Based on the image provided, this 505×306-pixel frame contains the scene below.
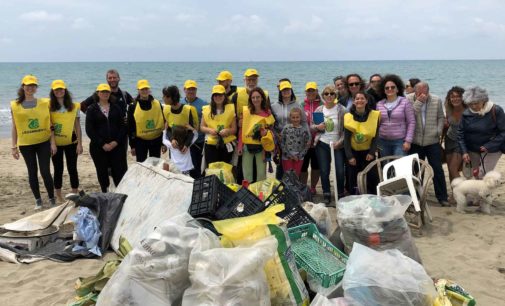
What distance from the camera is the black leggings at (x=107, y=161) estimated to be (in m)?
6.33

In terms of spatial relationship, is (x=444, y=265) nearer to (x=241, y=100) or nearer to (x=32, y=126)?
(x=241, y=100)

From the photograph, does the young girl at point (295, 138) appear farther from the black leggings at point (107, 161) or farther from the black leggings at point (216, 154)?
the black leggings at point (107, 161)

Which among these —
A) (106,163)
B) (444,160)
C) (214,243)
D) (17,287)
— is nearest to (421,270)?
(214,243)

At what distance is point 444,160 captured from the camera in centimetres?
→ 667

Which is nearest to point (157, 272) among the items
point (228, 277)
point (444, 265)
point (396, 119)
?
point (228, 277)

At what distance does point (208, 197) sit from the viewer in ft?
12.8

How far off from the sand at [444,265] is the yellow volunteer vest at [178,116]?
2111 mm

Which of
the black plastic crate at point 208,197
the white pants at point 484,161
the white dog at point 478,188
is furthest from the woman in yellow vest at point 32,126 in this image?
the white pants at point 484,161

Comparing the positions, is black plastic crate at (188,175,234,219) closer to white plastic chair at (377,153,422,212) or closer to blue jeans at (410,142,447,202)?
white plastic chair at (377,153,422,212)

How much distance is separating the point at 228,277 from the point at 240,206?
1104mm

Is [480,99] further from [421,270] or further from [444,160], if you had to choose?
[421,270]

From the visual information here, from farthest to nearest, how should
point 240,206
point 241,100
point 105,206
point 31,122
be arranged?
1. point 241,100
2. point 31,122
3. point 105,206
4. point 240,206

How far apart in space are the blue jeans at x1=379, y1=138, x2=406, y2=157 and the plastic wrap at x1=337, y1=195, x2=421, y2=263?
2.28 m

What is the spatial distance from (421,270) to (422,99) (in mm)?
3653
